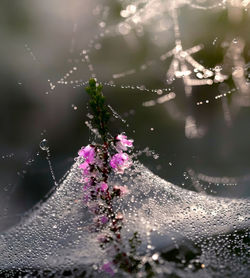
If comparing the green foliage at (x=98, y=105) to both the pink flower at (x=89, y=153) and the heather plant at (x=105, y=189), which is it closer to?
the heather plant at (x=105, y=189)

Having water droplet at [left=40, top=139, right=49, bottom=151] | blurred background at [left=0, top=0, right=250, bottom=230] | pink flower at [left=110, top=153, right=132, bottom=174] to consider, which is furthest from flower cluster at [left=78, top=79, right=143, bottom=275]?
water droplet at [left=40, top=139, right=49, bottom=151]

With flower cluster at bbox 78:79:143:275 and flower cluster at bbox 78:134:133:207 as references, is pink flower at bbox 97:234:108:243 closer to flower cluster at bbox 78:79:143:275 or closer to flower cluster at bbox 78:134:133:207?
flower cluster at bbox 78:79:143:275

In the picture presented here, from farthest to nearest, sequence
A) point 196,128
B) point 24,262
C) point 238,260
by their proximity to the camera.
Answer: point 196,128, point 24,262, point 238,260

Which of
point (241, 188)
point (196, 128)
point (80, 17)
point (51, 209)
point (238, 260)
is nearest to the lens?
point (238, 260)

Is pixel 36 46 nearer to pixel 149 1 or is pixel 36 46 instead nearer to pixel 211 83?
pixel 149 1

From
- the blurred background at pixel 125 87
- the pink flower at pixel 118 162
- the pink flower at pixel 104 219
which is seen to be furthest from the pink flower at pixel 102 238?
the blurred background at pixel 125 87

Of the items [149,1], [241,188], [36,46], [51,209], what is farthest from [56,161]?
[149,1]
